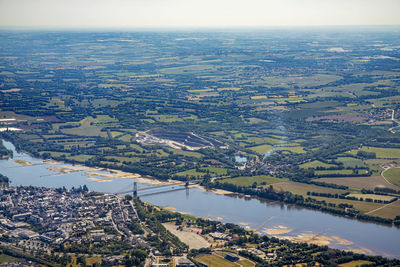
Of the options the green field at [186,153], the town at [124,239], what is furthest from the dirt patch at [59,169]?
the green field at [186,153]

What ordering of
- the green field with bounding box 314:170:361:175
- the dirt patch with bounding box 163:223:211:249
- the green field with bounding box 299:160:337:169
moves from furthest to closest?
the green field with bounding box 299:160:337:169 → the green field with bounding box 314:170:361:175 → the dirt patch with bounding box 163:223:211:249

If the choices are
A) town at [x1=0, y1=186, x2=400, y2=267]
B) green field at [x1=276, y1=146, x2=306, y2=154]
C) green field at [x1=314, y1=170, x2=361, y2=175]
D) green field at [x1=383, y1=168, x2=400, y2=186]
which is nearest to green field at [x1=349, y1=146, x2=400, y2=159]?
green field at [x1=383, y1=168, x2=400, y2=186]

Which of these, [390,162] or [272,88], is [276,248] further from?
[272,88]

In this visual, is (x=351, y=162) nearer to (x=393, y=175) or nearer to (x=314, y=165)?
(x=314, y=165)

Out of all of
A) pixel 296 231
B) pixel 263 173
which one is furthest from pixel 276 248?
pixel 263 173

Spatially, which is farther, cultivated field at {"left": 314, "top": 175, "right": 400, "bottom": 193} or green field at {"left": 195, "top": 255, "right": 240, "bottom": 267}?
cultivated field at {"left": 314, "top": 175, "right": 400, "bottom": 193}

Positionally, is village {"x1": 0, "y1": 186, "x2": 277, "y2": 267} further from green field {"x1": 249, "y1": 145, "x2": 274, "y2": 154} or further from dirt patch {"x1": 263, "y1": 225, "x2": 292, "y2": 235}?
green field {"x1": 249, "y1": 145, "x2": 274, "y2": 154}

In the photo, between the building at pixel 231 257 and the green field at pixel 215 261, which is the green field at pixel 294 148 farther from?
the green field at pixel 215 261

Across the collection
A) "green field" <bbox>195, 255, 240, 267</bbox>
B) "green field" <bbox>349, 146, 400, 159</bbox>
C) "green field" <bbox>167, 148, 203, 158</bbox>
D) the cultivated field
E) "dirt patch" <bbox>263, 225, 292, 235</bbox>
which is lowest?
"dirt patch" <bbox>263, 225, 292, 235</bbox>

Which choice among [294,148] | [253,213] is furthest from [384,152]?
[253,213]
